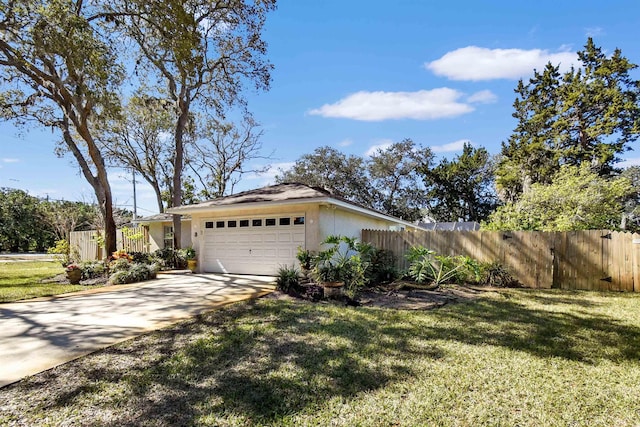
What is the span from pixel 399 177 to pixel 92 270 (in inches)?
1043

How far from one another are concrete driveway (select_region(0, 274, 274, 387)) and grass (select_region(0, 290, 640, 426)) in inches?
18.4

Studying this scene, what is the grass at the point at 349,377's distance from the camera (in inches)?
106

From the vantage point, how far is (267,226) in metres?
10.4

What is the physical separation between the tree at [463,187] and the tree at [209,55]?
71.6ft

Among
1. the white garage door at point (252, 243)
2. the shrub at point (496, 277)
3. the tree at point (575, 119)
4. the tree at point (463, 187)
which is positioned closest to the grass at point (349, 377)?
the shrub at point (496, 277)

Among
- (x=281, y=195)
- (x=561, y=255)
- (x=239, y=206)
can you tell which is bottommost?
(x=561, y=255)

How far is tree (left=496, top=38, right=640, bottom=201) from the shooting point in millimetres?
21766

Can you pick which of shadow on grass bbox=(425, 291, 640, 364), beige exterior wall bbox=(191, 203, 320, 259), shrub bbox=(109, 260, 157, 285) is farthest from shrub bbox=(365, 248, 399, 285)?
shrub bbox=(109, 260, 157, 285)

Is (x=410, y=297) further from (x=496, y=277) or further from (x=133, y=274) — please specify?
(x=133, y=274)

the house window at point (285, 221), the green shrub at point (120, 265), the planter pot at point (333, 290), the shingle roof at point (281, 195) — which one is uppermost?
the shingle roof at point (281, 195)

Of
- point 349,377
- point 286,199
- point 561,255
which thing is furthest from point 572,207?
point 349,377

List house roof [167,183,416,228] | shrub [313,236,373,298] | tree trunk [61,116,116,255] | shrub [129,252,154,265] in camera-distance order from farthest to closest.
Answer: tree trunk [61,116,116,255]
shrub [129,252,154,265]
house roof [167,183,416,228]
shrub [313,236,373,298]

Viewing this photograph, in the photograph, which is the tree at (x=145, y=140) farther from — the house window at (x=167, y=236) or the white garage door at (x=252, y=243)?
the white garage door at (x=252, y=243)

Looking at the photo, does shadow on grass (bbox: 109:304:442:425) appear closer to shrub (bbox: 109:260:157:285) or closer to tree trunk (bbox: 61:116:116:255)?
shrub (bbox: 109:260:157:285)
